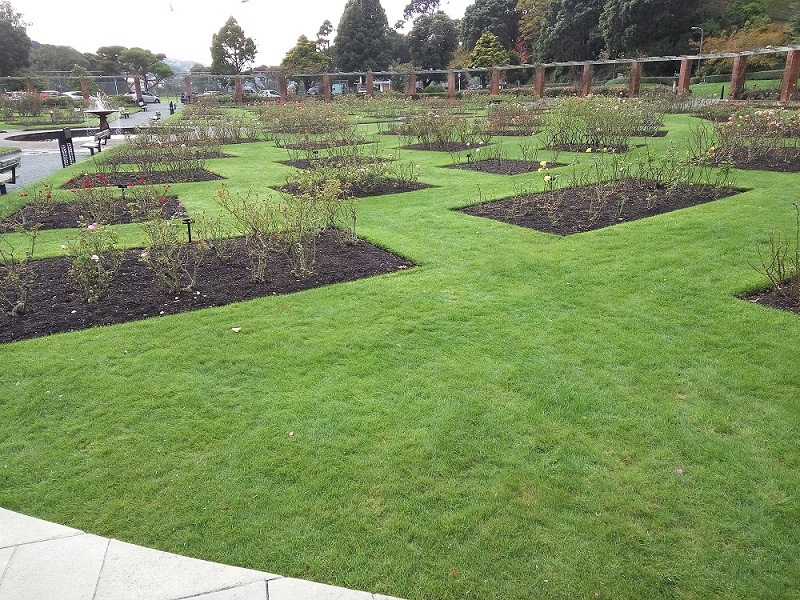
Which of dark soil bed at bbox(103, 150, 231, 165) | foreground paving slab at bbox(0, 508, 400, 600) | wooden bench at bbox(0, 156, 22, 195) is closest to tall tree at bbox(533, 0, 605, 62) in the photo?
dark soil bed at bbox(103, 150, 231, 165)

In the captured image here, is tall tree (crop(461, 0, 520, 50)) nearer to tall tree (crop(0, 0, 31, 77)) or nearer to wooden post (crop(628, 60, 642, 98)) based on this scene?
wooden post (crop(628, 60, 642, 98))

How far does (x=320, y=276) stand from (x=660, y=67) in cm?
4662

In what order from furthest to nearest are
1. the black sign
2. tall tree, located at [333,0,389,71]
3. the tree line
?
tall tree, located at [333,0,389,71] → the tree line → the black sign

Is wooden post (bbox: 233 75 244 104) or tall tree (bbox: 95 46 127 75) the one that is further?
tall tree (bbox: 95 46 127 75)

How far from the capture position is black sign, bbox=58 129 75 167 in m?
14.0

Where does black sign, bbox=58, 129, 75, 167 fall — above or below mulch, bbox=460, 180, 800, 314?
above

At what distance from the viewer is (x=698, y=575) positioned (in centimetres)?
246

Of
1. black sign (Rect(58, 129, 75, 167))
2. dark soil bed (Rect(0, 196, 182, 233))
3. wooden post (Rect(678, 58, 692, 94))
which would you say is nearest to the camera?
dark soil bed (Rect(0, 196, 182, 233))

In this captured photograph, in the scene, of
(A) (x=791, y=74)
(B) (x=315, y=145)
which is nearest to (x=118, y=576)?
(B) (x=315, y=145)

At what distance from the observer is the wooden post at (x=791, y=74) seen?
2489 cm

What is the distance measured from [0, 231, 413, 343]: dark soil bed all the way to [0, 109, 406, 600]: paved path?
249cm

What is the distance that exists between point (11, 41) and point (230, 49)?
59.8 ft

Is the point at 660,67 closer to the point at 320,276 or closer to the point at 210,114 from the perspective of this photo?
the point at 210,114

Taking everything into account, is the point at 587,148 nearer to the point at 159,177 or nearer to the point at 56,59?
the point at 159,177
